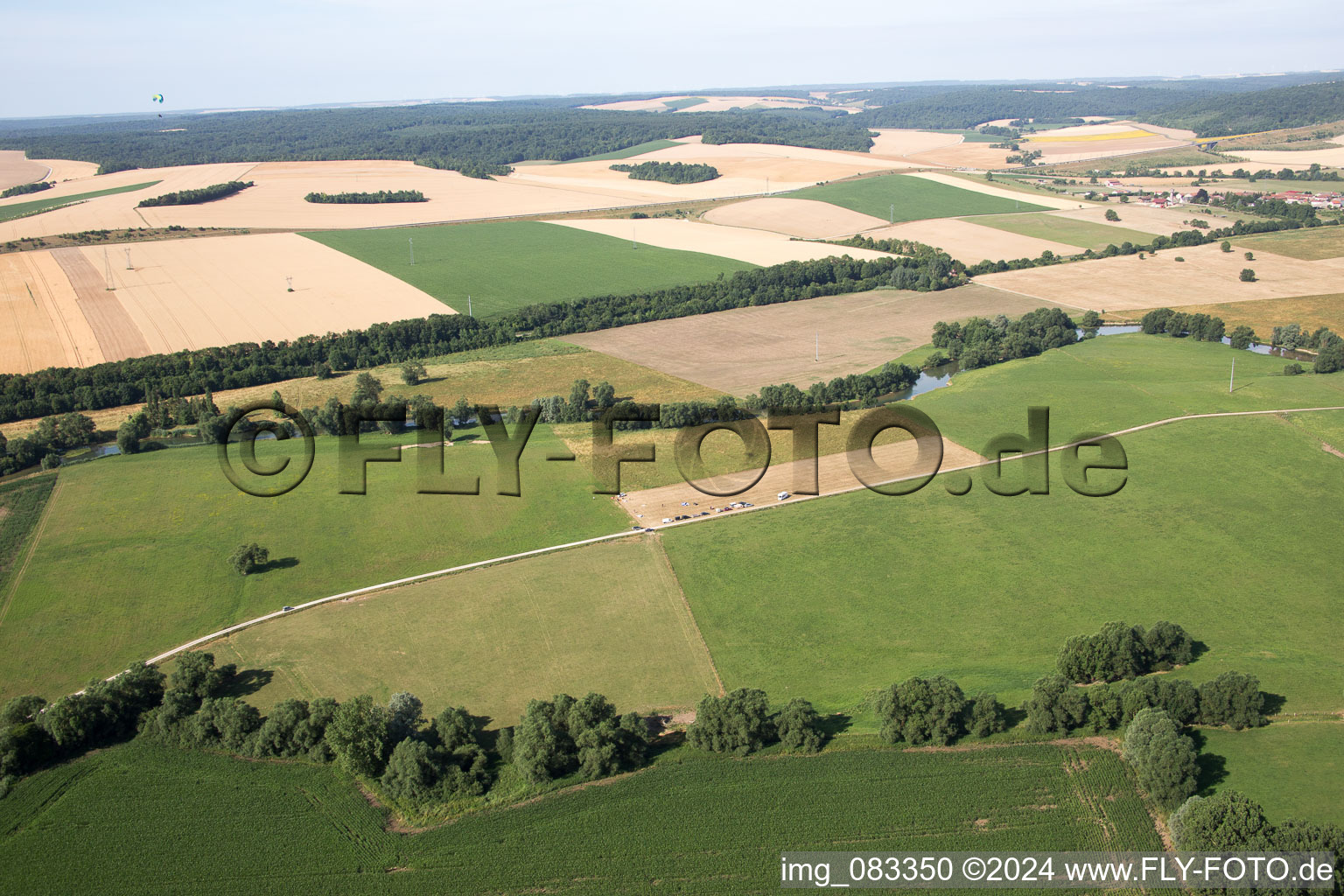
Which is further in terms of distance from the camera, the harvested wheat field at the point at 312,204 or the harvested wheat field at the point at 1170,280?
the harvested wheat field at the point at 312,204

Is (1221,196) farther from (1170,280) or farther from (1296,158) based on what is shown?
(1170,280)

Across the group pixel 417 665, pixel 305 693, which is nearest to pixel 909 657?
pixel 417 665

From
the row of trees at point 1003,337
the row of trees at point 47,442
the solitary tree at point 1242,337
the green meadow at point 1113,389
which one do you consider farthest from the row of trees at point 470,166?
the solitary tree at point 1242,337

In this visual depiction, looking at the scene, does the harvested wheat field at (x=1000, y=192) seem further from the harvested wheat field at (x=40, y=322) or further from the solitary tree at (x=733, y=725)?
the solitary tree at (x=733, y=725)

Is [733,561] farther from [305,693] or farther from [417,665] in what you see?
[305,693]

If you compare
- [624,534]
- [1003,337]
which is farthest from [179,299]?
[1003,337]

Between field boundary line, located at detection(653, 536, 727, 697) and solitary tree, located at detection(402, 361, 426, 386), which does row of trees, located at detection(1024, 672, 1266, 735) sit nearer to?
field boundary line, located at detection(653, 536, 727, 697)

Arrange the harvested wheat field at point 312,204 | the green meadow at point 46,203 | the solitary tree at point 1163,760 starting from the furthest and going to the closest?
the green meadow at point 46,203, the harvested wheat field at point 312,204, the solitary tree at point 1163,760
